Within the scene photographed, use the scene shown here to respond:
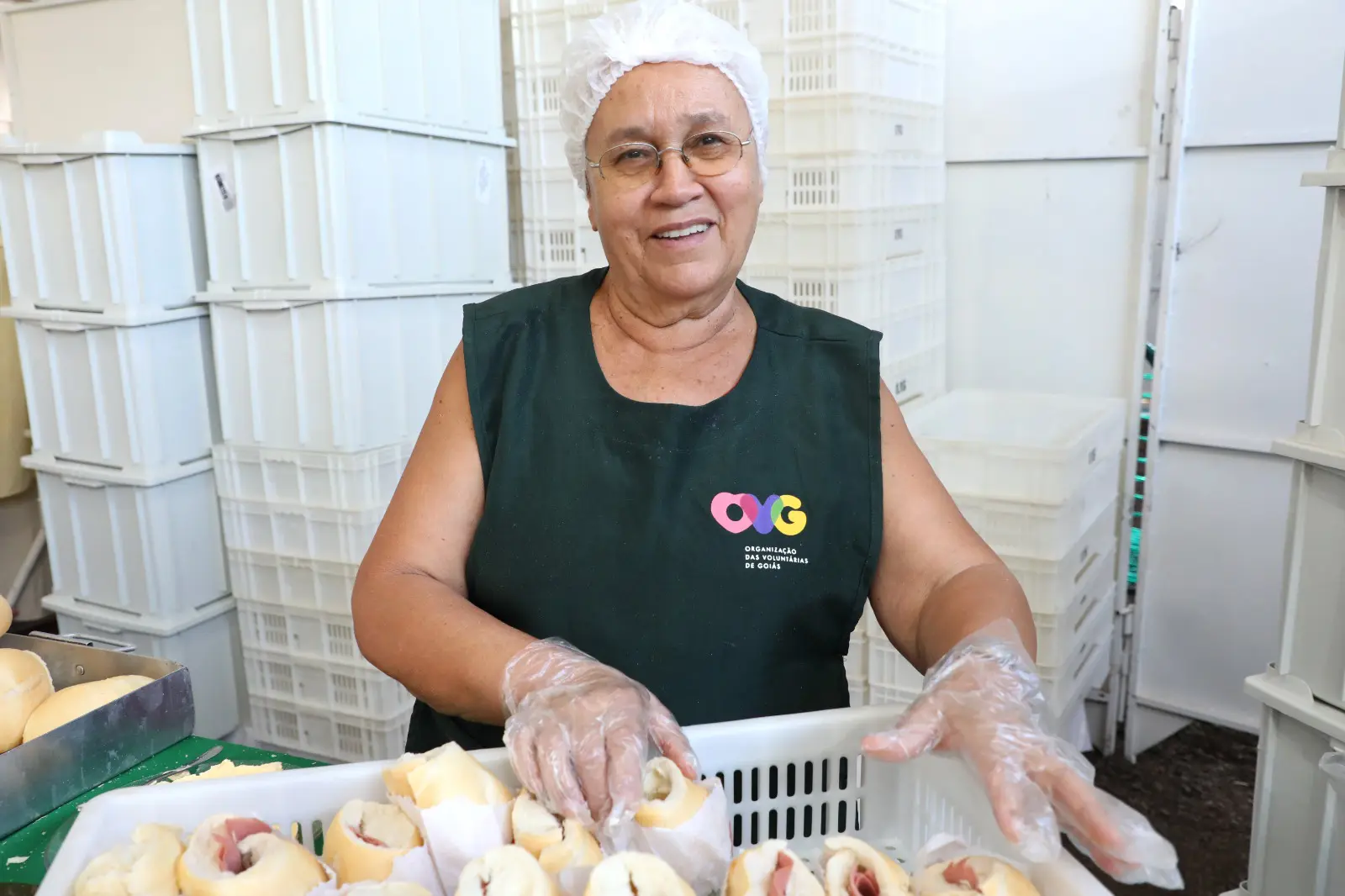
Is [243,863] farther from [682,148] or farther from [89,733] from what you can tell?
[682,148]

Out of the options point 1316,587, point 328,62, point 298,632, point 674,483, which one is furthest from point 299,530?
point 1316,587

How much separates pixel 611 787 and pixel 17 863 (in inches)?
28.6

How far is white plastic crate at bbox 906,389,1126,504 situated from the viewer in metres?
1.98

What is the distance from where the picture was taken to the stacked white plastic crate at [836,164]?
215cm

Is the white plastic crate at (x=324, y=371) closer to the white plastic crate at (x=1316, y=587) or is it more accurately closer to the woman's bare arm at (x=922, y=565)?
the woman's bare arm at (x=922, y=565)

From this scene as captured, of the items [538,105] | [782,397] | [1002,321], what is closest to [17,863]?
[782,397]

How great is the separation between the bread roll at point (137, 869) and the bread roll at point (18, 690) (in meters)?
0.53

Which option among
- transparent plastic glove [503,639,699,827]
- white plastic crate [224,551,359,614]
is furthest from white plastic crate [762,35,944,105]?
transparent plastic glove [503,639,699,827]

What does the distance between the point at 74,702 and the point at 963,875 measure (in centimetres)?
106

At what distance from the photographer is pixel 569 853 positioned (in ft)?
2.39

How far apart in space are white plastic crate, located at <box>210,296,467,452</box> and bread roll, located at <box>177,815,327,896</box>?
5.00 ft

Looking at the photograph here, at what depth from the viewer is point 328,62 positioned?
2.03m

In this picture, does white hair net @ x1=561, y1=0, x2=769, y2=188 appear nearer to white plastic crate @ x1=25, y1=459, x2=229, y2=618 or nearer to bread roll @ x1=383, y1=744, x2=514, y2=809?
bread roll @ x1=383, y1=744, x2=514, y2=809

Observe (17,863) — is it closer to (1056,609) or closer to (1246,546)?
(1056,609)
